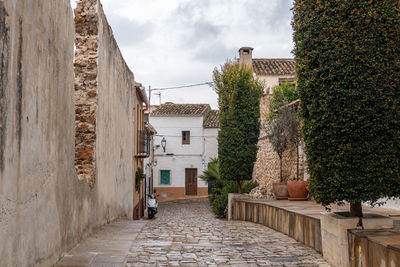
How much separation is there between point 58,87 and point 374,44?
366cm

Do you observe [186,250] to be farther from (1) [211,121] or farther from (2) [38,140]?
(1) [211,121]

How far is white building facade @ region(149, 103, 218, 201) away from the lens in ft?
111

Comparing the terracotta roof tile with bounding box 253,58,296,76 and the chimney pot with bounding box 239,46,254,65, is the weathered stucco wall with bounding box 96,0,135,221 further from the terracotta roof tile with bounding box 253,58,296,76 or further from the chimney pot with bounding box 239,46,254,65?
the chimney pot with bounding box 239,46,254,65

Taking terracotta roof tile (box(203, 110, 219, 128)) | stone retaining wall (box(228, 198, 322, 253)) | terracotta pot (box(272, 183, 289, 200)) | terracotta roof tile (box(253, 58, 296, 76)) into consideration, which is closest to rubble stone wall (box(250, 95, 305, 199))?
terracotta pot (box(272, 183, 289, 200))

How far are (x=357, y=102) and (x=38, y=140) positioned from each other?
3381 millimetres

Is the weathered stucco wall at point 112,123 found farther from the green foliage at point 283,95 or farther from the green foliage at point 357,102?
the green foliage at point 283,95

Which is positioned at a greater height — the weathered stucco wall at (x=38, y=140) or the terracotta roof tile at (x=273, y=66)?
the terracotta roof tile at (x=273, y=66)

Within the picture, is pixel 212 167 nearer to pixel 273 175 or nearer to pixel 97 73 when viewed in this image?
pixel 273 175

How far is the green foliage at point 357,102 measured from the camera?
176 inches

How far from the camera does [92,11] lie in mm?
7562

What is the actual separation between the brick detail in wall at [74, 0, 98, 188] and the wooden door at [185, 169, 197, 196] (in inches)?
1055

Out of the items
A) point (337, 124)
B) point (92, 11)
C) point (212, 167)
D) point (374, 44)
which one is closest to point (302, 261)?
point (337, 124)

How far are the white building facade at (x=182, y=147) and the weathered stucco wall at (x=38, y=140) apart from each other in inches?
1054

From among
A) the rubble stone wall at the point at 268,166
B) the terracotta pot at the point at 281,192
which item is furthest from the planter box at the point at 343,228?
the rubble stone wall at the point at 268,166
